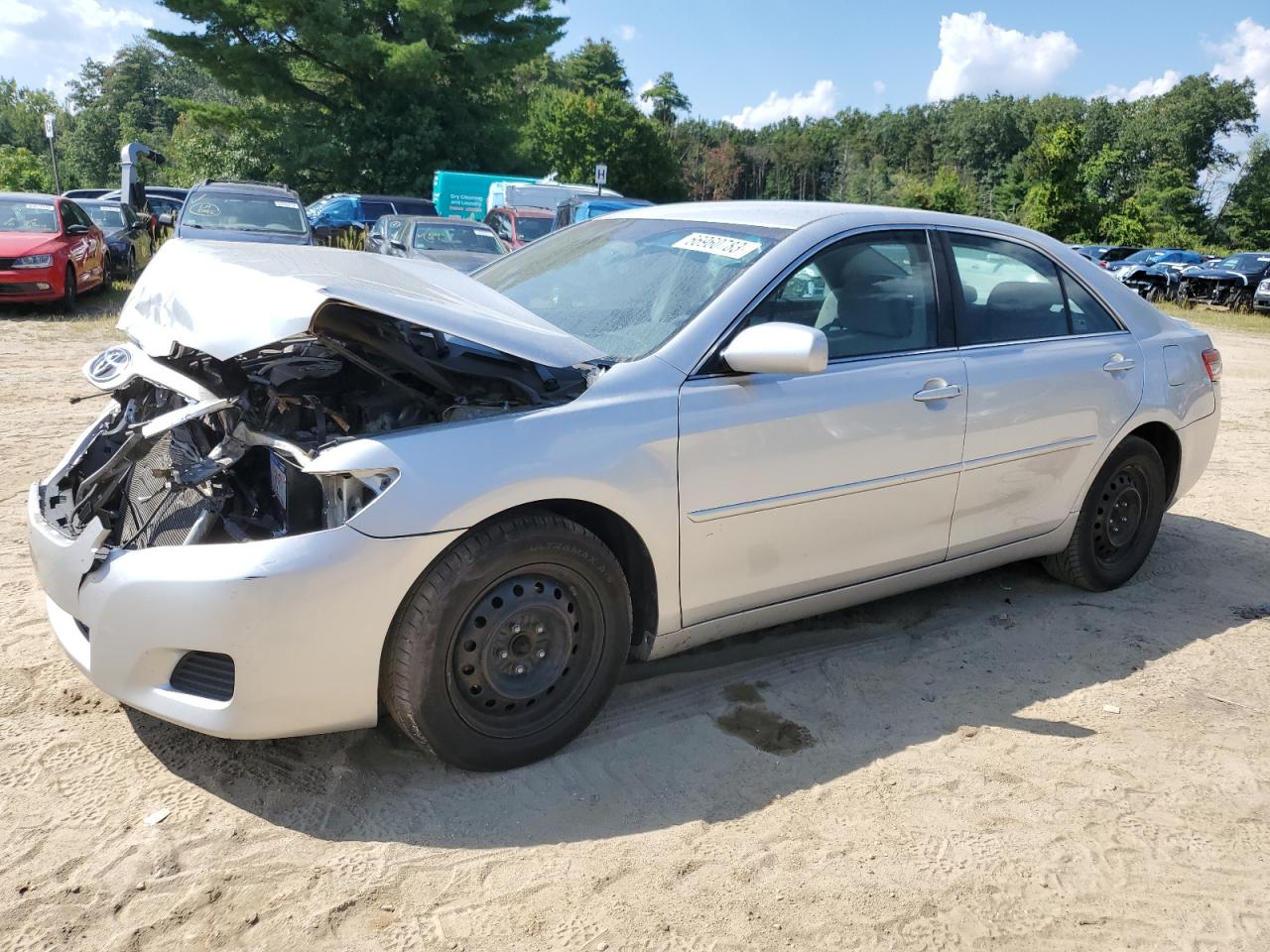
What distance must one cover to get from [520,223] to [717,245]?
15874mm

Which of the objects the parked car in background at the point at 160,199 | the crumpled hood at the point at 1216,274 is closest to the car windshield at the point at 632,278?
the parked car in background at the point at 160,199

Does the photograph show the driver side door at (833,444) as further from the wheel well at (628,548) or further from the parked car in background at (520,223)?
the parked car in background at (520,223)

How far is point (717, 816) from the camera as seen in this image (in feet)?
9.34

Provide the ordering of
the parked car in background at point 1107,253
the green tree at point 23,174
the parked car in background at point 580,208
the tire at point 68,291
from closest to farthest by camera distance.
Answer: the tire at point 68,291, the parked car in background at point 580,208, the parked car in background at point 1107,253, the green tree at point 23,174

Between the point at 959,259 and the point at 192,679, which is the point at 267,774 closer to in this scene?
the point at 192,679

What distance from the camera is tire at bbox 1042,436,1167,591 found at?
179 inches

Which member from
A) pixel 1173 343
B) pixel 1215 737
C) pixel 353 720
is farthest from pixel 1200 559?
pixel 353 720

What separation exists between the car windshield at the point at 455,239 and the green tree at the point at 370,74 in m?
17.7

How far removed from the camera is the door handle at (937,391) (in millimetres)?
3674

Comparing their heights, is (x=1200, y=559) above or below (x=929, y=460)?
below

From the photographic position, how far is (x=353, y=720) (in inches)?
108

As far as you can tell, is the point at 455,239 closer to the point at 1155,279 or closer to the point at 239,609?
the point at 239,609

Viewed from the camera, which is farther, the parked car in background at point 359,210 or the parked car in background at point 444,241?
the parked car in background at point 359,210

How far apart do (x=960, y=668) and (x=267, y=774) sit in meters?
2.55
